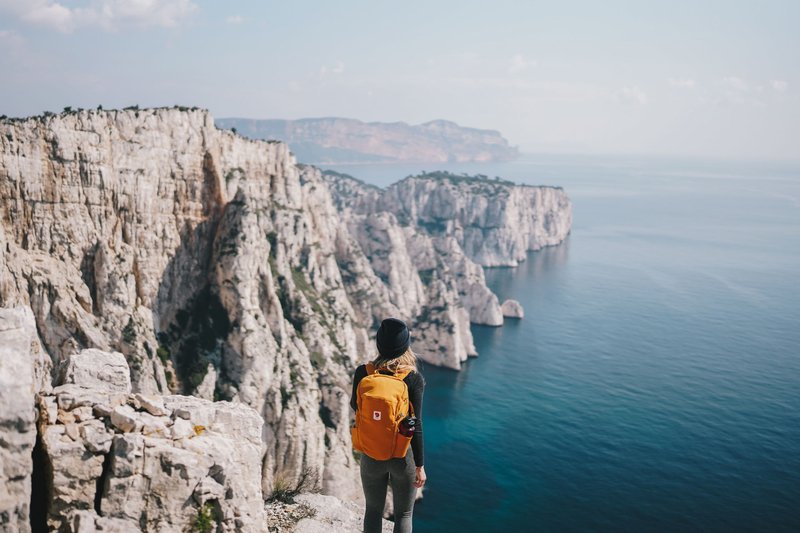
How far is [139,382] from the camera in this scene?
52344 millimetres

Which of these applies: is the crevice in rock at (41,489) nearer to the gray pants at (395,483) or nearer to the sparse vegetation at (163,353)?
the gray pants at (395,483)

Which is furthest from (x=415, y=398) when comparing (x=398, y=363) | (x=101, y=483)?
(x=101, y=483)

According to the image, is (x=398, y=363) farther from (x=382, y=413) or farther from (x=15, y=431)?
(x=15, y=431)

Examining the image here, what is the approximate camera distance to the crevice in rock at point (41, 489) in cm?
1212

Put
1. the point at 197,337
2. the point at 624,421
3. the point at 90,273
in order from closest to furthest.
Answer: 1. the point at 90,273
2. the point at 197,337
3. the point at 624,421

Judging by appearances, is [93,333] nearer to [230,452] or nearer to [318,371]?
[318,371]

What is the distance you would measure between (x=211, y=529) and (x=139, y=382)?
144ft

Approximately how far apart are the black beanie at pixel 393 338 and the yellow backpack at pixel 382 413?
48 cm

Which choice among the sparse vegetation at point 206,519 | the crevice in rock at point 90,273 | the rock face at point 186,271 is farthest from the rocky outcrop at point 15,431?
the crevice in rock at point 90,273

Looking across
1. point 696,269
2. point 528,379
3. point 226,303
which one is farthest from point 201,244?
point 696,269

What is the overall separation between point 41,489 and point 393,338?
8.52 metres

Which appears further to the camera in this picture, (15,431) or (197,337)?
(197,337)

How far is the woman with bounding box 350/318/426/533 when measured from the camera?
1138cm

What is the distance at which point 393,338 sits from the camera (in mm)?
11320
